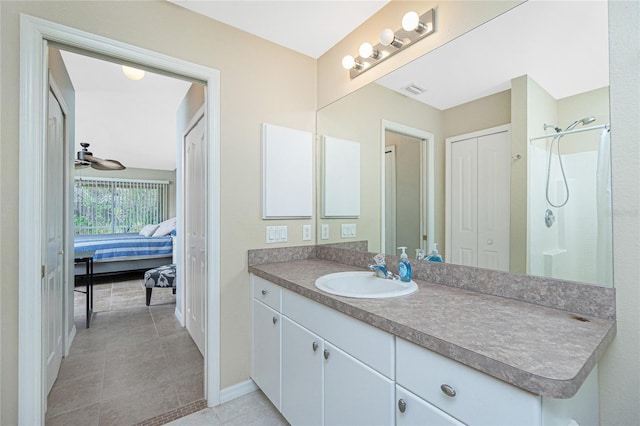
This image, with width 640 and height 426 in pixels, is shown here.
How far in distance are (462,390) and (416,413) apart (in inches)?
7.8

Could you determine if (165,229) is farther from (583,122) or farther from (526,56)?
(583,122)

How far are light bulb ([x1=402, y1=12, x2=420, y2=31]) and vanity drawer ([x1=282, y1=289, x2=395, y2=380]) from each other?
1478 mm

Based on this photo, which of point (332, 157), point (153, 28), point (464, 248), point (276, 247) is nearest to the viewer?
point (464, 248)

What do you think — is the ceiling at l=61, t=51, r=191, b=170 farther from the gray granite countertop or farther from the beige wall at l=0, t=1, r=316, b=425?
the gray granite countertop

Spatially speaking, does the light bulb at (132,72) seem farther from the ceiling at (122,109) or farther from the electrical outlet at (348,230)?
the electrical outlet at (348,230)

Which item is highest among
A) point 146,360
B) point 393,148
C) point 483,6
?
point 483,6

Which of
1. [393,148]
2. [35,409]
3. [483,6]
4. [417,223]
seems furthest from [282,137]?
[35,409]

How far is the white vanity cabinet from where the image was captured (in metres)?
1.59

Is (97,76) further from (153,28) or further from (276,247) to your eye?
(276,247)

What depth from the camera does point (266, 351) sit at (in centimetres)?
171

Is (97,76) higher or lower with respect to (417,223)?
higher

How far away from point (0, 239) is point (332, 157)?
1845 mm

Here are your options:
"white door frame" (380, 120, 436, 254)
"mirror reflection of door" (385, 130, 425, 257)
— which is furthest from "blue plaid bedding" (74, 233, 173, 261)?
"white door frame" (380, 120, 436, 254)

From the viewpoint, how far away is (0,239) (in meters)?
1.24
